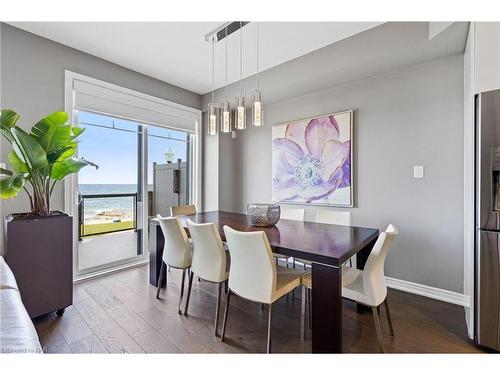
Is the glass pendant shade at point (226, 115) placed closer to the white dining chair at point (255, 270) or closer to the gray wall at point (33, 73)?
the white dining chair at point (255, 270)

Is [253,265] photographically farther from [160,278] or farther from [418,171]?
[418,171]

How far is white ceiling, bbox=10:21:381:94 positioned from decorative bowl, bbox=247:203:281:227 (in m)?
1.71

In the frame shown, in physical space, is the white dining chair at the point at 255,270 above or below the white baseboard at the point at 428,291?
above

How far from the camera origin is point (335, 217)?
259cm

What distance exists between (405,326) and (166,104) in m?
3.81

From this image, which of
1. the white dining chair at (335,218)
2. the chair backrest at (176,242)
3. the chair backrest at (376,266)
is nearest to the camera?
the chair backrest at (376,266)

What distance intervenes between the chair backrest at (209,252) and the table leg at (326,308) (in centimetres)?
78

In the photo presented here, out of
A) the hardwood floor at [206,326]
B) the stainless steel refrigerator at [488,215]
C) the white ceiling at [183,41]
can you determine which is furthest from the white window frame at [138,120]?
the stainless steel refrigerator at [488,215]

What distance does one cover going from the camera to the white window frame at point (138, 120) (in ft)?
8.88

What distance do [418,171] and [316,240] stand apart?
1589 mm

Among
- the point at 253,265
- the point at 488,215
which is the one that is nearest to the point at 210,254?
the point at 253,265

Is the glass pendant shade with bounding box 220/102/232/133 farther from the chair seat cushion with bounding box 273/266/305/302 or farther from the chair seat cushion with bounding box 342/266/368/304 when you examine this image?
the chair seat cushion with bounding box 342/266/368/304

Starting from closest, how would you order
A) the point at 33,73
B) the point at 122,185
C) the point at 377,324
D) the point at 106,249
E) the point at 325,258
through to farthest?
1. the point at 325,258
2. the point at 377,324
3. the point at 33,73
4. the point at 122,185
5. the point at 106,249
